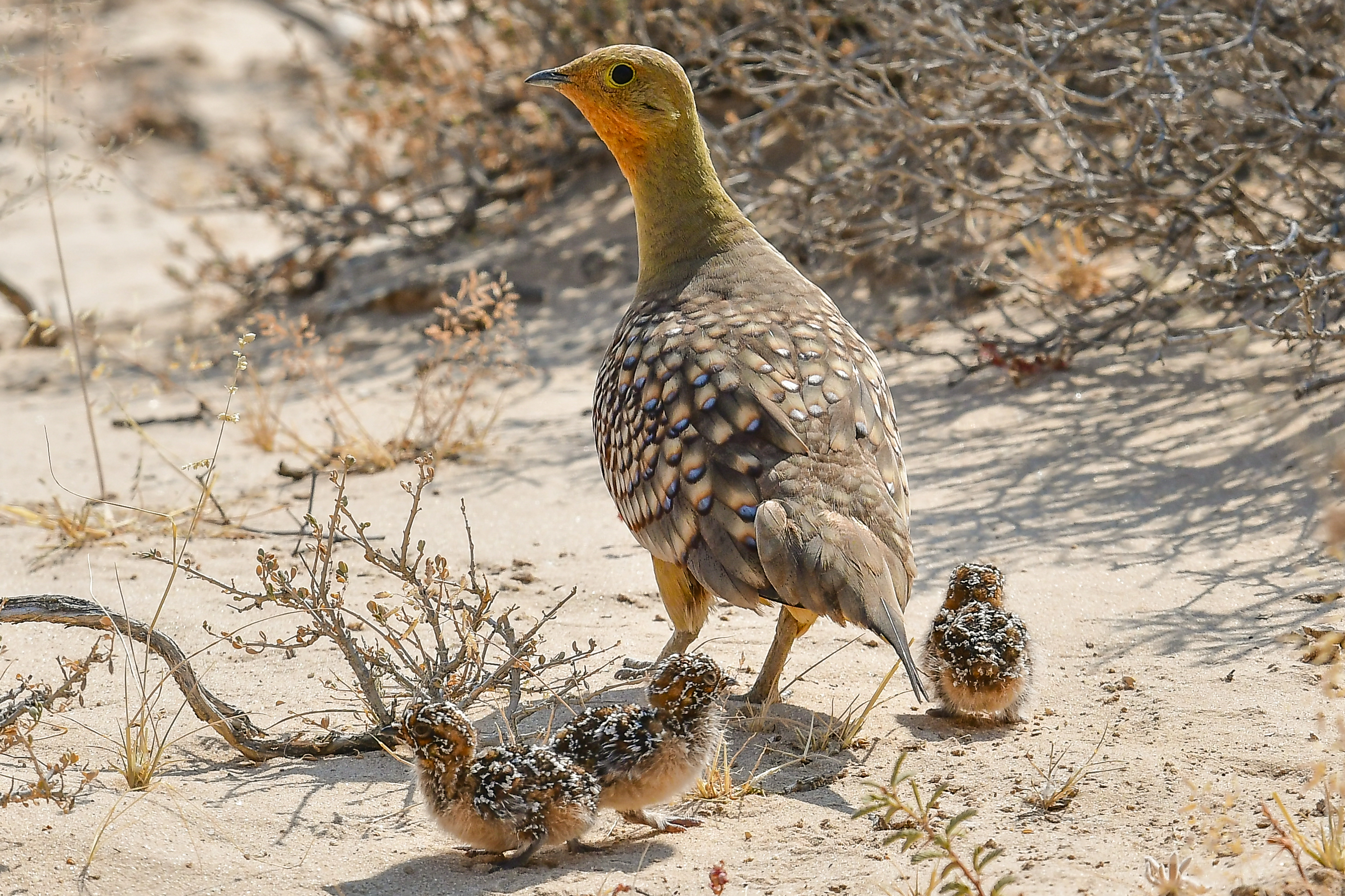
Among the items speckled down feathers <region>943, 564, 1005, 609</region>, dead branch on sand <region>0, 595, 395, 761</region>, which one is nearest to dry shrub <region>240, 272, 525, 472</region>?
dead branch on sand <region>0, 595, 395, 761</region>

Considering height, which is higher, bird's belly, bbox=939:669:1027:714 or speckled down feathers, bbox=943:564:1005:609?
speckled down feathers, bbox=943:564:1005:609

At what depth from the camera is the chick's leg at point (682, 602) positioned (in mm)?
4168

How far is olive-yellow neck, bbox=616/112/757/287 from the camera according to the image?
482 centimetres

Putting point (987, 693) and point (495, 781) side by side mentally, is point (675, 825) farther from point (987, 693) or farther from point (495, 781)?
point (987, 693)

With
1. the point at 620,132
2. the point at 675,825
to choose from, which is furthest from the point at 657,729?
the point at 620,132

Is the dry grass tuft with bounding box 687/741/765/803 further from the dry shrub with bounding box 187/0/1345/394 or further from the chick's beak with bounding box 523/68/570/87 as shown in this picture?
the dry shrub with bounding box 187/0/1345/394

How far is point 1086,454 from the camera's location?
20.0ft

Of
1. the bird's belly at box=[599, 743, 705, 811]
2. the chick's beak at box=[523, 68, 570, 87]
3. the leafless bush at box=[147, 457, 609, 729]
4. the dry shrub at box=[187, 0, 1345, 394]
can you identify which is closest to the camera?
the bird's belly at box=[599, 743, 705, 811]

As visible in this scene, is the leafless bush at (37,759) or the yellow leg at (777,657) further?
the yellow leg at (777,657)

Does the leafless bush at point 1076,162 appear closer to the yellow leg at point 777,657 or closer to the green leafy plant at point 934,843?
the yellow leg at point 777,657

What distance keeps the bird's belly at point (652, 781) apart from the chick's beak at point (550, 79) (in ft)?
8.86

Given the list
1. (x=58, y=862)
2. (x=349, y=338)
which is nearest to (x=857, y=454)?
(x=58, y=862)

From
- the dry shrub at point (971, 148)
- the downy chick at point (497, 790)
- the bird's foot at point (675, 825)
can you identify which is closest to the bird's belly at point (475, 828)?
the downy chick at point (497, 790)

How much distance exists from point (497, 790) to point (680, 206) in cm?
244
